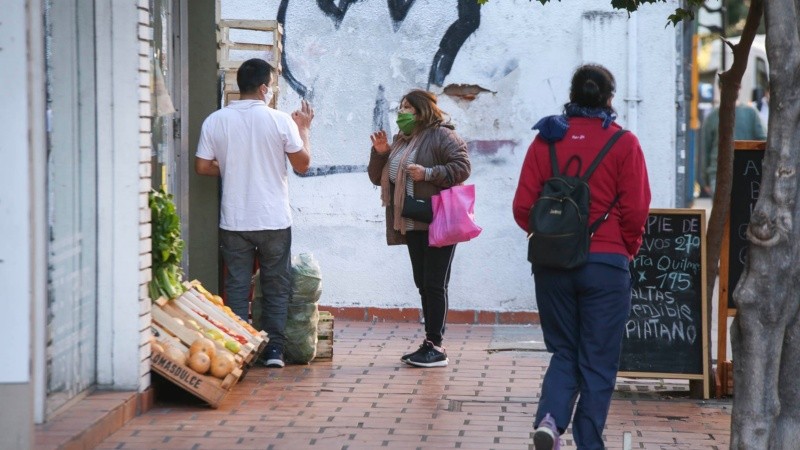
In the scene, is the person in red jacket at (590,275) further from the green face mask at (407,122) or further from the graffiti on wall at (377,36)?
the graffiti on wall at (377,36)

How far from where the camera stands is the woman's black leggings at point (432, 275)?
949 centimetres

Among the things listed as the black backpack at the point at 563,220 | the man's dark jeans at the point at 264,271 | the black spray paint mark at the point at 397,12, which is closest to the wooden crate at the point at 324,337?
the man's dark jeans at the point at 264,271

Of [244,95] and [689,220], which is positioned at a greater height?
[244,95]

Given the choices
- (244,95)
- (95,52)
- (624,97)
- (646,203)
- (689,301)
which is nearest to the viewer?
(646,203)

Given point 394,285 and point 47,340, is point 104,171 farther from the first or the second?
point 394,285

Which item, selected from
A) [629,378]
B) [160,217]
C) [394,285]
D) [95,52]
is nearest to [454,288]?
[394,285]

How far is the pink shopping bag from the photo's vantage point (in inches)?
365

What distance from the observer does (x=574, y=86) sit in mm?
6668

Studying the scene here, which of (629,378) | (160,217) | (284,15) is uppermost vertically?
(284,15)

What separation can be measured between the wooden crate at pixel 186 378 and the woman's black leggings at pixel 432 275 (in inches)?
80.4

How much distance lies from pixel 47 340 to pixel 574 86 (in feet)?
9.26

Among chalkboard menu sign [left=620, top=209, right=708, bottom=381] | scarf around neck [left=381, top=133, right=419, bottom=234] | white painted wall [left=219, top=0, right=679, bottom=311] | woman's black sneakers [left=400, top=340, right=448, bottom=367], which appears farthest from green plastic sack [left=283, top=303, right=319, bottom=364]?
white painted wall [left=219, top=0, right=679, bottom=311]

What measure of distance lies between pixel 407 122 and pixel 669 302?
2140 mm

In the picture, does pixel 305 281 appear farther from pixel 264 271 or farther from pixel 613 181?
pixel 613 181
